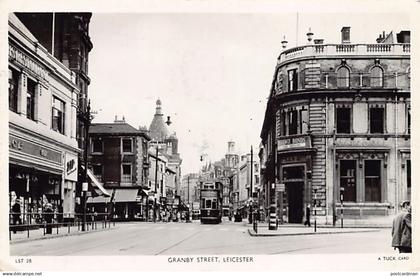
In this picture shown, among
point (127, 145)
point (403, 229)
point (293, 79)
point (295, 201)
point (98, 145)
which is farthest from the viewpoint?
point (127, 145)

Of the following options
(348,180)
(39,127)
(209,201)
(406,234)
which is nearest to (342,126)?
(348,180)

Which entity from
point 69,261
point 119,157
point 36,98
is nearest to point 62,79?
point 36,98

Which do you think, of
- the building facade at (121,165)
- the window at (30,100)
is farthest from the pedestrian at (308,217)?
the building facade at (121,165)

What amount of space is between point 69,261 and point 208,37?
4.63 m

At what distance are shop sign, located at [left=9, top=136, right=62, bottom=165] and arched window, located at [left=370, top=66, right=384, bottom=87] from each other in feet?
33.3

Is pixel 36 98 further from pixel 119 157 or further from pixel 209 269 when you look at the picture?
pixel 119 157

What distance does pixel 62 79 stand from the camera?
20406 mm

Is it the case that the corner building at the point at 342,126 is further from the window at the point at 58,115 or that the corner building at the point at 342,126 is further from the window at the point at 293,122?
the window at the point at 58,115

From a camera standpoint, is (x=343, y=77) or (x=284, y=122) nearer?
(x=343, y=77)

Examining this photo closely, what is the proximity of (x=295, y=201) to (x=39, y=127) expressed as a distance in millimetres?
11348

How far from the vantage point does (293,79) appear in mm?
25031

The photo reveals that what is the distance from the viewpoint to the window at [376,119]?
72.9 feet

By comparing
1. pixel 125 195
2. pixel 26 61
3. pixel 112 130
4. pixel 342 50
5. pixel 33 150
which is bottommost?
pixel 125 195

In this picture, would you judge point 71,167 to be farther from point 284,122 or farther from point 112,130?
point 112,130
